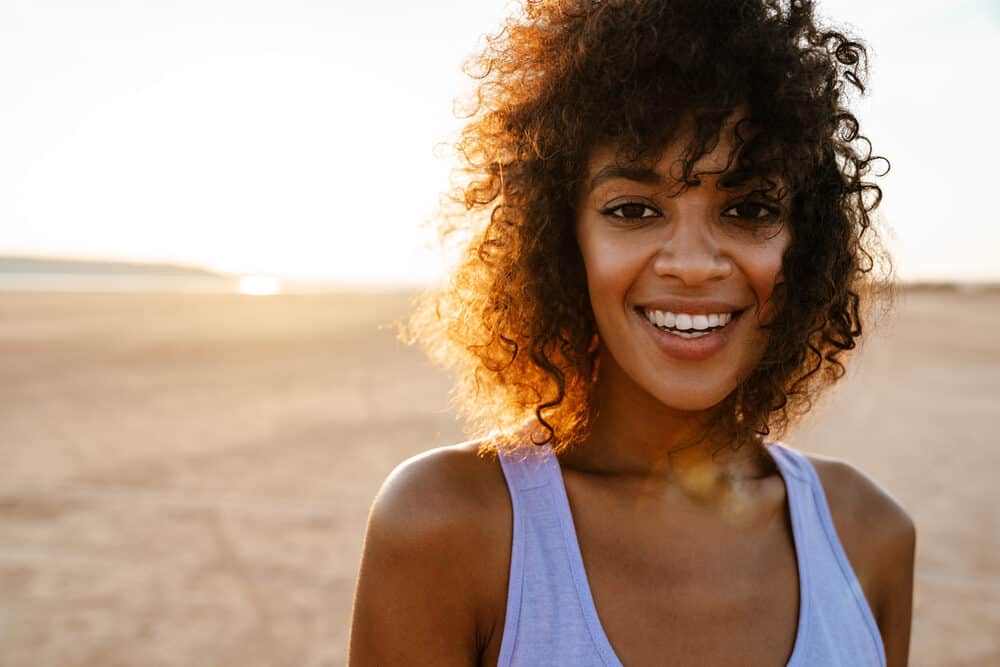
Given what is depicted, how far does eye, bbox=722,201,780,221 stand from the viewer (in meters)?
1.93

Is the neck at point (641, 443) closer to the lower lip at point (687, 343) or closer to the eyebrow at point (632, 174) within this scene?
the lower lip at point (687, 343)

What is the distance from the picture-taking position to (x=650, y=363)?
193 cm

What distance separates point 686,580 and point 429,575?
0.63 metres

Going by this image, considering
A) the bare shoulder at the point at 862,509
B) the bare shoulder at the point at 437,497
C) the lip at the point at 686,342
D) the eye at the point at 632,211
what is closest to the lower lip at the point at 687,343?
the lip at the point at 686,342

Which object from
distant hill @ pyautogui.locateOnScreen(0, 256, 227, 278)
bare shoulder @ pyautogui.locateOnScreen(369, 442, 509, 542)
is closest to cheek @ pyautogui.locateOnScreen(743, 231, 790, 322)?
bare shoulder @ pyautogui.locateOnScreen(369, 442, 509, 542)

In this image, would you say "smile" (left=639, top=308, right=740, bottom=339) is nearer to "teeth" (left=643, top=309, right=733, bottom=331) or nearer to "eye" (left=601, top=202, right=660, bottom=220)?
"teeth" (left=643, top=309, right=733, bottom=331)

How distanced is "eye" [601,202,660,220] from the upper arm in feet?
2.99

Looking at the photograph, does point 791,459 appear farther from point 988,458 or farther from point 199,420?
point 199,420

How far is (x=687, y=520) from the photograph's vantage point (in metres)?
2.11

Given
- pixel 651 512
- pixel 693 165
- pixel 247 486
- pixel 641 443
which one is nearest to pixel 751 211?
pixel 693 165

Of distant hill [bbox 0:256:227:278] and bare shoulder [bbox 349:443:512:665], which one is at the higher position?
bare shoulder [bbox 349:443:512:665]

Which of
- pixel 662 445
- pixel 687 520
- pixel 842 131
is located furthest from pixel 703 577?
pixel 842 131

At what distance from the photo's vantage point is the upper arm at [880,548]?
2.14 m

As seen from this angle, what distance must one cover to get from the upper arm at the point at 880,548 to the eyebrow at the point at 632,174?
0.97 meters
